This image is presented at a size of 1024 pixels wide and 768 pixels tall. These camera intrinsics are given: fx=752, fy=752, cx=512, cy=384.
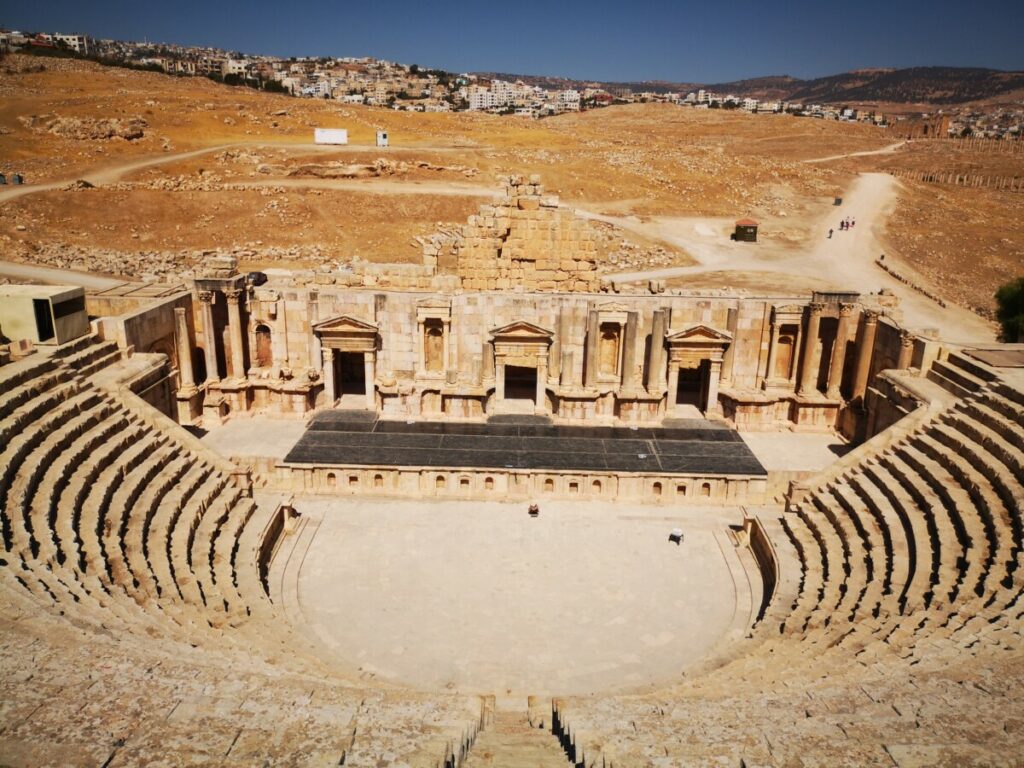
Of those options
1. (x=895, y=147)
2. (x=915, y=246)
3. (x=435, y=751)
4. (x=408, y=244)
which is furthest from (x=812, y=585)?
(x=895, y=147)

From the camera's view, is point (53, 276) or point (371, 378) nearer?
point (371, 378)

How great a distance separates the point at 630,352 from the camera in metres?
24.3

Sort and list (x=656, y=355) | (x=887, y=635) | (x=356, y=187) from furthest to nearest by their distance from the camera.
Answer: (x=356, y=187) < (x=656, y=355) < (x=887, y=635)

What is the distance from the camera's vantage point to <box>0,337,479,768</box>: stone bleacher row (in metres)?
8.80

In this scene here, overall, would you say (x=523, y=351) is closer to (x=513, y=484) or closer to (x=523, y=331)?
(x=523, y=331)

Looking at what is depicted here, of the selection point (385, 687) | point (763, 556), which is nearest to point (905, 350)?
point (763, 556)

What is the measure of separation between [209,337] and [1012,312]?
109ft

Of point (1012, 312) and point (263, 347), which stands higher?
point (1012, 312)

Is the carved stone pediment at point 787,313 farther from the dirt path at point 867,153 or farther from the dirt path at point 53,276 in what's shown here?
the dirt path at point 867,153

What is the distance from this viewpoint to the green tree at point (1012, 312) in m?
32.2

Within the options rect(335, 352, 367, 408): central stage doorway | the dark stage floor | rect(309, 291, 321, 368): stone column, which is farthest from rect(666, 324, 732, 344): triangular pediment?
rect(309, 291, 321, 368): stone column

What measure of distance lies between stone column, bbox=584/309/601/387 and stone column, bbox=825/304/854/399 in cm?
779

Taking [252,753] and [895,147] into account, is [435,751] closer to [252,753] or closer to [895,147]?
[252,753]

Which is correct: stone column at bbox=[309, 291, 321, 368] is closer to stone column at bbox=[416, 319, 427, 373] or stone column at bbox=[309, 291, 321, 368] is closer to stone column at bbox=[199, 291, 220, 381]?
stone column at bbox=[199, 291, 220, 381]
